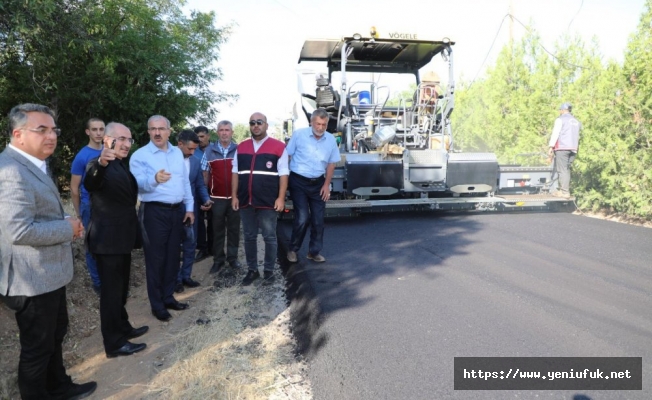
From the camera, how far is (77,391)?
2684mm

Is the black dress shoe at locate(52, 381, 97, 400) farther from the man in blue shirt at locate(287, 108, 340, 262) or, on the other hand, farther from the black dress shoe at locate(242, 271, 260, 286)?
the man in blue shirt at locate(287, 108, 340, 262)

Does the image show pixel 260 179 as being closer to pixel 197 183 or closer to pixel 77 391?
pixel 197 183

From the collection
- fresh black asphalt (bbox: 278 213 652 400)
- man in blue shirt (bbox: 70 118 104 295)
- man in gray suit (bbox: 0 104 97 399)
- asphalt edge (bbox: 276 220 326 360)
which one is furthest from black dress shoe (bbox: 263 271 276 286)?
man in gray suit (bbox: 0 104 97 399)

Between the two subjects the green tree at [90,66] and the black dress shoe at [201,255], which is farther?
the black dress shoe at [201,255]

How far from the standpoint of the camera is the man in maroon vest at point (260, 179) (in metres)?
4.38

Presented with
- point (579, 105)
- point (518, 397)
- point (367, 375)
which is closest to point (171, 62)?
point (367, 375)

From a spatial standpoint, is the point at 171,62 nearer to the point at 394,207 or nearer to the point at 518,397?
the point at 394,207

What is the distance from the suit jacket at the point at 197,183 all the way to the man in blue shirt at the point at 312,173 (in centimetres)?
107

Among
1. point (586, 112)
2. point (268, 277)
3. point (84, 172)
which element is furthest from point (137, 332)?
point (586, 112)

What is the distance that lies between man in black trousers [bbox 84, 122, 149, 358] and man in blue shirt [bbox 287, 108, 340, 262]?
6.17ft

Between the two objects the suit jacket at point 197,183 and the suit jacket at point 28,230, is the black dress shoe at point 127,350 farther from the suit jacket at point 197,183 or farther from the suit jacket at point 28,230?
the suit jacket at point 197,183

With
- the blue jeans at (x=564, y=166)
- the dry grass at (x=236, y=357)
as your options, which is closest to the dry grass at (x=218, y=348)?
the dry grass at (x=236, y=357)

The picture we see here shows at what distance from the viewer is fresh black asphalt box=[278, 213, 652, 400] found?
8.39ft

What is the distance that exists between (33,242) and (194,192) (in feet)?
9.47
